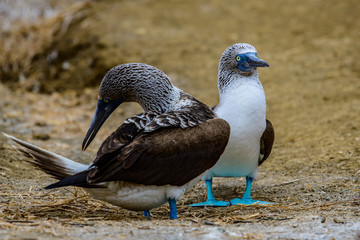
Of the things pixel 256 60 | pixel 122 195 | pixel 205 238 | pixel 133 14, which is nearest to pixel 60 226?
pixel 122 195

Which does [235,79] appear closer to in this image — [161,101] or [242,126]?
[242,126]

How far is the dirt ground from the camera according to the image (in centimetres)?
421

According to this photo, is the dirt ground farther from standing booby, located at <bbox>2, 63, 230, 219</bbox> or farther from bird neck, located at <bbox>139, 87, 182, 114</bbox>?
bird neck, located at <bbox>139, 87, 182, 114</bbox>

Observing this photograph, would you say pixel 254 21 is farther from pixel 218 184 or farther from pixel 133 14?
pixel 218 184

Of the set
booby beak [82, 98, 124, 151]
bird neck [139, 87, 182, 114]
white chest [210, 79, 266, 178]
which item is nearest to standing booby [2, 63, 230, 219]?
bird neck [139, 87, 182, 114]

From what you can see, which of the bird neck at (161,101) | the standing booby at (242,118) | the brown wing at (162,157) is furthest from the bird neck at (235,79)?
the brown wing at (162,157)

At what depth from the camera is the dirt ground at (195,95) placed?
4.21m

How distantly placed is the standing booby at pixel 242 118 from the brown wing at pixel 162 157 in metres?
0.50

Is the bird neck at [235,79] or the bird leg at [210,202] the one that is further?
the bird neck at [235,79]

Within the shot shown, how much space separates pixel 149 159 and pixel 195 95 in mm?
5206

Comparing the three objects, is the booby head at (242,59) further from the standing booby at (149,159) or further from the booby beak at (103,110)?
the booby beak at (103,110)

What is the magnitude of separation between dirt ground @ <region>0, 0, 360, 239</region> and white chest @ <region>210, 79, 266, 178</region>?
42 centimetres

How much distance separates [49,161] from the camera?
4539 mm

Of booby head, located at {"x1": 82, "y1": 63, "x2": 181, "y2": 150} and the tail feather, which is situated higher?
booby head, located at {"x1": 82, "y1": 63, "x2": 181, "y2": 150}
